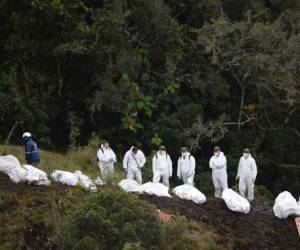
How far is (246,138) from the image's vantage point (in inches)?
1071

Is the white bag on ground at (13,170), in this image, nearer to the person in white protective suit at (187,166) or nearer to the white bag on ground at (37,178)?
the white bag on ground at (37,178)

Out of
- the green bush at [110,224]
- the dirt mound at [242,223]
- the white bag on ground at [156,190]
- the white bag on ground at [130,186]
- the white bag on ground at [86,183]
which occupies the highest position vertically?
the green bush at [110,224]

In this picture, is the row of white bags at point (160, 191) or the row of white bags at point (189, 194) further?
the row of white bags at point (160, 191)

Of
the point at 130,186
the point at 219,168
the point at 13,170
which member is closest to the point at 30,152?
the point at 13,170

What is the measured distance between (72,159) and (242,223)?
8381mm

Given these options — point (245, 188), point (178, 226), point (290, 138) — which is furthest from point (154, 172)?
point (290, 138)

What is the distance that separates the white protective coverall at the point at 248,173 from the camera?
20516mm

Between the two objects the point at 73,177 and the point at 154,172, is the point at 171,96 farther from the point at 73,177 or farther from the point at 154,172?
the point at 73,177

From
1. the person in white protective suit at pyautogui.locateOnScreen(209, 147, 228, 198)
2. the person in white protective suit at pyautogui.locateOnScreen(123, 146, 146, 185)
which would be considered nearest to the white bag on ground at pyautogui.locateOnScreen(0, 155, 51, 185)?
the person in white protective suit at pyautogui.locateOnScreen(123, 146, 146, 185)

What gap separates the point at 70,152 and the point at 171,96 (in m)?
4.85

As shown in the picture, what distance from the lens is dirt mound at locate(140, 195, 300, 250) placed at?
16234mm

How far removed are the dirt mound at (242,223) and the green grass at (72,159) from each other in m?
5.02

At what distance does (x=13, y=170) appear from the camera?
1703cm

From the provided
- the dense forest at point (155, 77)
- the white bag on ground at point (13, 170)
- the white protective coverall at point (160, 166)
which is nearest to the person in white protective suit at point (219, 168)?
the white protective coverall at point (160, 166)
